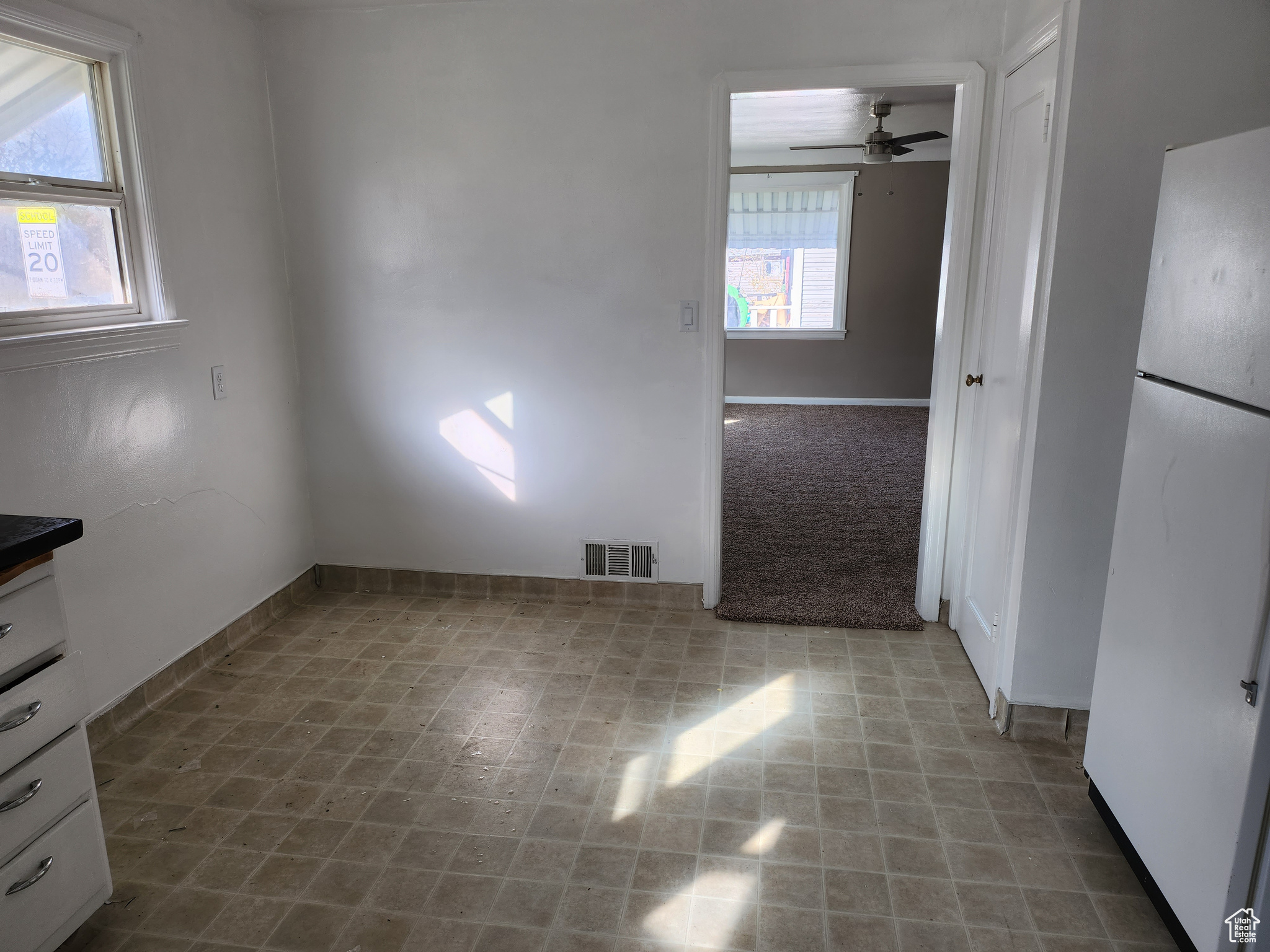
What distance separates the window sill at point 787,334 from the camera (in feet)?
26.9

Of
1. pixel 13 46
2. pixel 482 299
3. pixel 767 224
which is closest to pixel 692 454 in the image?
pixel 482 299

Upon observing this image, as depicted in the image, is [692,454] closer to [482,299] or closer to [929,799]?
[482,299]

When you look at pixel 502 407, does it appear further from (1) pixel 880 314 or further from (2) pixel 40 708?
(1) pixel 880 314

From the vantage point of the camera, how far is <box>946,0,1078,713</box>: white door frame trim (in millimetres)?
2223

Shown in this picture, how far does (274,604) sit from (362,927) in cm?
191

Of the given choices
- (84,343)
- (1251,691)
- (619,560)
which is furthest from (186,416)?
(1251,691)

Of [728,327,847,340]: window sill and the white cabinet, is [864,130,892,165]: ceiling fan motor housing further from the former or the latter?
the white cabinet

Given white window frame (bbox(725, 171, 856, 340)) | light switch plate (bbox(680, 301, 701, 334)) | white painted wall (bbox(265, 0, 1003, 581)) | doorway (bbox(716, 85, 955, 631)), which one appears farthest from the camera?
white window frame (bbox(725, 171, 856, 340))

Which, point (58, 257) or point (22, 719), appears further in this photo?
point (58, 257)

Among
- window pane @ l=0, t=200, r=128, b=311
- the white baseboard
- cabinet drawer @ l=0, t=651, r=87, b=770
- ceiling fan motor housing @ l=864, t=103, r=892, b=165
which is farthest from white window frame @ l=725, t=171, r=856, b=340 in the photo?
cabinet drawer @ l=0, t=651, r=87, b=770

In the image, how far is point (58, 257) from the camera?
97.5 inches

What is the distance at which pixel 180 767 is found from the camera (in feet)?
8.11

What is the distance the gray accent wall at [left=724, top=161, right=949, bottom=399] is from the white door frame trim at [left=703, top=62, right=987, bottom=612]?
4973 mm

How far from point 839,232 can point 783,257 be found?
603 millimetres
